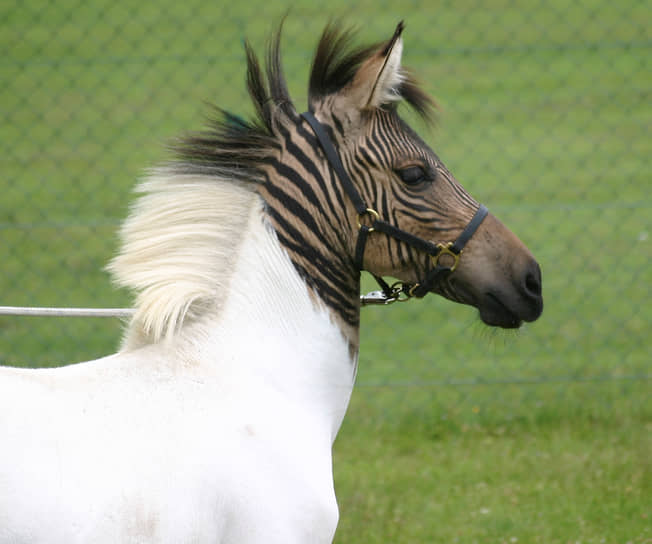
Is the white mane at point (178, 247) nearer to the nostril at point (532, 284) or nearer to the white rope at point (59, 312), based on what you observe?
the white rope at point (59, 312)

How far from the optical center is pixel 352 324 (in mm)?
2732

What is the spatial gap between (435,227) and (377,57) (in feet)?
1.74

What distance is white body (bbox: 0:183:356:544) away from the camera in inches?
82.7

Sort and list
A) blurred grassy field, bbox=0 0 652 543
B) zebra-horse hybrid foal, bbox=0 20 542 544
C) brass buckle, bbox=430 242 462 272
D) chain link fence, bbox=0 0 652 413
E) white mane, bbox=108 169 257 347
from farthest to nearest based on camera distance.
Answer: chain link fence, bbox=0 0 652 413 → blurred grassy field, bbox=0 0 652 543 → brass buckle, bbox=430 242 462 272 → white mane, bbox=108 169 257 347 → zebra-horse hybrid foal, bbox=0 20 542 544

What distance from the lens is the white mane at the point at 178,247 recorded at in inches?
99.0

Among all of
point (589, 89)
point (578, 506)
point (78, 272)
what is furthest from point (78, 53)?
point (578, 506)

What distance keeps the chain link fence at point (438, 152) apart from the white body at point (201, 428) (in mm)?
1008

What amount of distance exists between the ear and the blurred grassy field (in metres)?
0.46

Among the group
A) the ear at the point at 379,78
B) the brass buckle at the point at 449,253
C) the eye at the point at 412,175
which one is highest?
the ear at the point at 379,78

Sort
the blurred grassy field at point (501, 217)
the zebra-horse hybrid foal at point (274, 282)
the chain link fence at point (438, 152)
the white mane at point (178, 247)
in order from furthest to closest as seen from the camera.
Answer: the chain link fence at point (438, 152)
the blurred grassy field at point (501, 217)
the white mane at point (178, 247)
the zebra-horse hybrid foal at point (274, 282)

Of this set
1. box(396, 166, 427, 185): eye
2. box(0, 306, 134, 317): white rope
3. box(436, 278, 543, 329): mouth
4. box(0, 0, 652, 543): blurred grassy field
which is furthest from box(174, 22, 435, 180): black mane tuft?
box(436, 278, 543, 329): mouth

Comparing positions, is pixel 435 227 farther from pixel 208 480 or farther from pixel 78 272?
pixel 78 272

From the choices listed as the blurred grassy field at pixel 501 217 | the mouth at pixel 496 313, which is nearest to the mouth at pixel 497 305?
the mouth at pixel 496 313

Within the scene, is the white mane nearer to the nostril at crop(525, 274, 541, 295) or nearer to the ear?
the ear
